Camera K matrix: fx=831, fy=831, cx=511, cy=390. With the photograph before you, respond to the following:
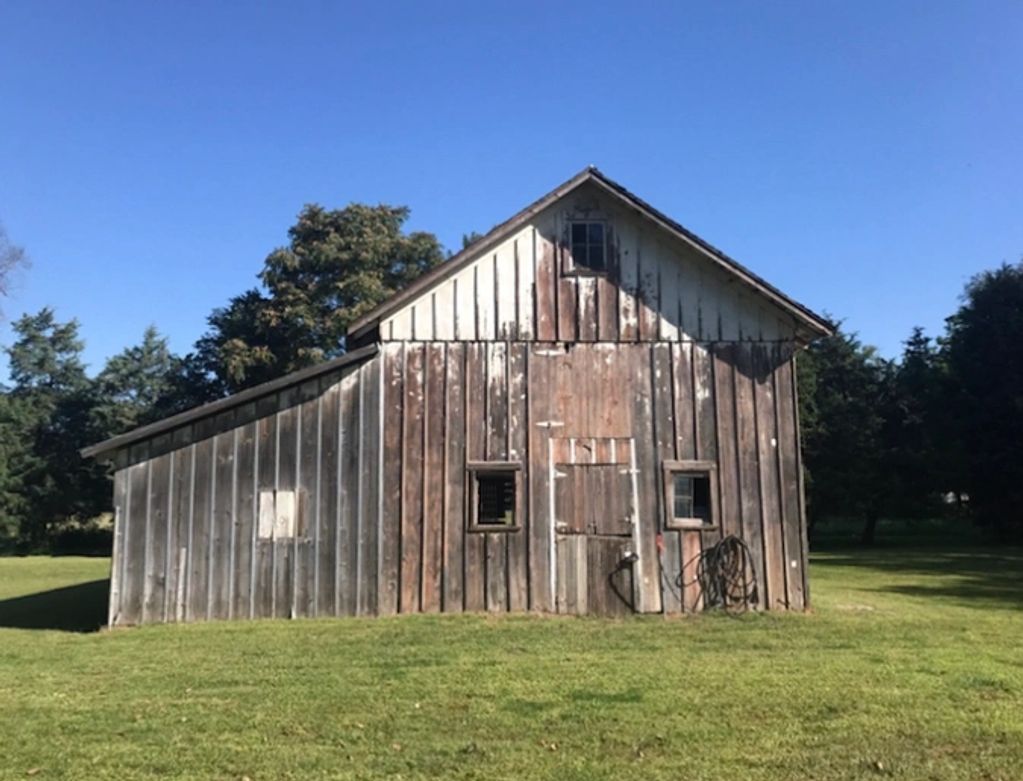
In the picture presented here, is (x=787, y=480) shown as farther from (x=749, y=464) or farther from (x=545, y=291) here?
(x=545, y=291)

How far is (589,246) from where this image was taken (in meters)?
13.9

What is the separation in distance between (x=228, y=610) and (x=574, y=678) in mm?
6502

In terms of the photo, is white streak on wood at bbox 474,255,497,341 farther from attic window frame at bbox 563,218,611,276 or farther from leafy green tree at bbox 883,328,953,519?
leafy green tree at bbox 883,328,953,519

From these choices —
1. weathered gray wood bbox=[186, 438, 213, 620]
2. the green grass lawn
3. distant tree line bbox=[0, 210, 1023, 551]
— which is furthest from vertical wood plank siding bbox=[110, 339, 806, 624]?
distant tree line bbox=[0, 210, 1023, 551]

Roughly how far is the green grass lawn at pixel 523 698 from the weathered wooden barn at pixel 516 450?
2.60ft

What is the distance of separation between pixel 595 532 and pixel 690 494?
170 cm

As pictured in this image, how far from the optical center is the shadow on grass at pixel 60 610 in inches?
530

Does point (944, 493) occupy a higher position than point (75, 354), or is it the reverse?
point (75, 354)

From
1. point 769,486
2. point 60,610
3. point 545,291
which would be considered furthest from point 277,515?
point 769,486

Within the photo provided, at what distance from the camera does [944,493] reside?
3994 cm

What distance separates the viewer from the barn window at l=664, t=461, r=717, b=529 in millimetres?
13414

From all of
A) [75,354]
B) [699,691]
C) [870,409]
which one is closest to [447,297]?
[699,691]

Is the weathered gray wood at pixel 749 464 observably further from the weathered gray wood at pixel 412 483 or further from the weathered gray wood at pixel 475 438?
the weathered gray wood at pixel 412 483

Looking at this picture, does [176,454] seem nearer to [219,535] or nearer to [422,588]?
[219,535]
